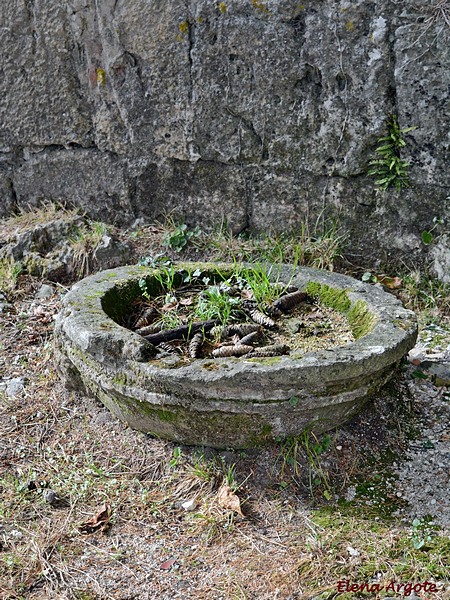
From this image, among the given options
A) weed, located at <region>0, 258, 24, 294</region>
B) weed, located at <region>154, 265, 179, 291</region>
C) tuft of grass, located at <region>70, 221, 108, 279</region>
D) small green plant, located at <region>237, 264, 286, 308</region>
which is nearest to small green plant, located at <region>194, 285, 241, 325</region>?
small green plant, located at <region>237, 264, 286, 308</region>

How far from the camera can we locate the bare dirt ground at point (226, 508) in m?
2.41

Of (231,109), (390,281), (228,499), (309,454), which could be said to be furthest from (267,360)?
(231,109)

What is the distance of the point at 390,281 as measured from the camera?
13.7 feet

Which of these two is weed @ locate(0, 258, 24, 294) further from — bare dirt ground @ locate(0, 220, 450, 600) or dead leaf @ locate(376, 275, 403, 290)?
dead leaf @ locate(376, 275, 403, 290)

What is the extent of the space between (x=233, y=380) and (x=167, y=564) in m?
0.71

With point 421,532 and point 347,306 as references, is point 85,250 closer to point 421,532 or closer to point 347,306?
point 347,306

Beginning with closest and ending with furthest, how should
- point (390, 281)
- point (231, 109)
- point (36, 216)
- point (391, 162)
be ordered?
point (391, 162)
point (390, 281)
point (231, 109)
point (36, 216)

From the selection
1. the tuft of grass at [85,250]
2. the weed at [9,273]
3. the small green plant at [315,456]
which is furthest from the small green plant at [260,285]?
the weed at [9,273]

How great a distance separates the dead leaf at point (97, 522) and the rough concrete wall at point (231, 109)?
7.53 feet

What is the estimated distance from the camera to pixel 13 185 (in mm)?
5199

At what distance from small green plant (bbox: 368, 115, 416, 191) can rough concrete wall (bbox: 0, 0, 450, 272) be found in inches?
2.0

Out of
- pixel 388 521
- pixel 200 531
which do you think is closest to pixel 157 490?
pixel 200 531

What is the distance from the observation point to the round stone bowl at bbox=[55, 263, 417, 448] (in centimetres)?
272

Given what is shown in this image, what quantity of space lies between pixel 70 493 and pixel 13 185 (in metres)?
3.00
